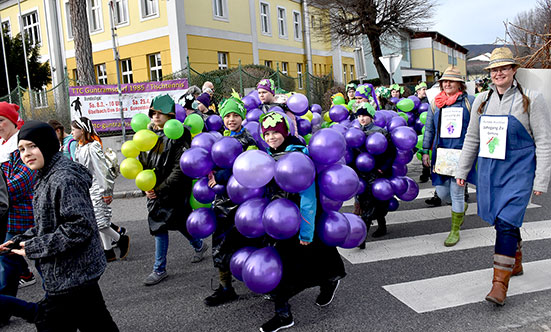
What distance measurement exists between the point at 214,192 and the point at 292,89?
44.2ft

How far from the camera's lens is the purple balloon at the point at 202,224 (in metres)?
3.93

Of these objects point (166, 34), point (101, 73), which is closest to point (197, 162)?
point (166, 34)

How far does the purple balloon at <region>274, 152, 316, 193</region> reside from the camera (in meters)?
3.01

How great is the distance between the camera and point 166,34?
829 inches

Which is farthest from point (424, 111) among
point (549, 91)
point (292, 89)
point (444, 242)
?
point (292, 89)

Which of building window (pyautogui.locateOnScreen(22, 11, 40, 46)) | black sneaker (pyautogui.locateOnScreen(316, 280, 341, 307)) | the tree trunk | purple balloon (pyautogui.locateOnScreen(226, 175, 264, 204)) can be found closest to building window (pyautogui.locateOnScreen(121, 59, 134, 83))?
building window (pyautogui.locateOnScreen(22, 11, 40, 46))

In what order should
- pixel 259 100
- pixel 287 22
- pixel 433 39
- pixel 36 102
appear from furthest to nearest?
1. pixel 433 39
2. pixel 287 22
3. pixel 36 102
4. pixel 259 100

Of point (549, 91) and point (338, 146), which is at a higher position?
point (549, 91)

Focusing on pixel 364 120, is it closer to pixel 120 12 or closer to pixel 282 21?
pixel 120 12

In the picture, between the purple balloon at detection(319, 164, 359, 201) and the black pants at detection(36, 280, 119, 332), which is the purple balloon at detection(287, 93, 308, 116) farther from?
the black pants at detection(36, 280, 119, 332)

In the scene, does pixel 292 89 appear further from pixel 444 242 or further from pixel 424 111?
pixel 444 242

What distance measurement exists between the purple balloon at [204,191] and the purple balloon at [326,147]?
1173 millimetres

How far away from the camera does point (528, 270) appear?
440 centimetres

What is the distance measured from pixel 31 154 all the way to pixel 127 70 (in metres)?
22.2
